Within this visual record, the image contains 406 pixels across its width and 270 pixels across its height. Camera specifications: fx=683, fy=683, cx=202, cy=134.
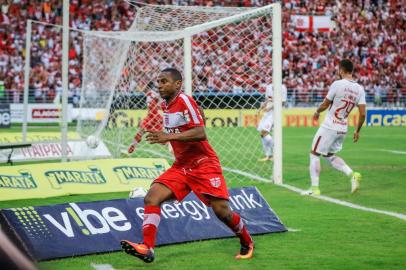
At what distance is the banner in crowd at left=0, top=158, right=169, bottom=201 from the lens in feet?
Result: 35.1

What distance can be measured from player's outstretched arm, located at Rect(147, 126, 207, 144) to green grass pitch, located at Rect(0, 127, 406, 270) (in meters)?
1.14

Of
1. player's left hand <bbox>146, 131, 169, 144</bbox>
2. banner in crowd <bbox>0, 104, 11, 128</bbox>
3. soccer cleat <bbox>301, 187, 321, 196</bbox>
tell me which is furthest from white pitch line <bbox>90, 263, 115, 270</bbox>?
banner in crowd <bbox>0, 104, 11, 128</bbox>

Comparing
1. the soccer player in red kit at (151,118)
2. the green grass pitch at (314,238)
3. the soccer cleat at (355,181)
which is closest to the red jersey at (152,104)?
the soccer player in red kit at (151,118)

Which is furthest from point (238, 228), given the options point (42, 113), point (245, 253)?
point (42, 113)

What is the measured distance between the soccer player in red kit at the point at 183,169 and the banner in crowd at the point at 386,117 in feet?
98.9

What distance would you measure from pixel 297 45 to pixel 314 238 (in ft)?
110

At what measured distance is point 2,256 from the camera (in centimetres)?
120

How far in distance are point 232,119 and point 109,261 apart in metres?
25.0

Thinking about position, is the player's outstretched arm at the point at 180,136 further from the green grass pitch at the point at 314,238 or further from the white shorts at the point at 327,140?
the white shorts at the point at 327,140

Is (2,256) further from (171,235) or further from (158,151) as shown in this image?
(158,151)

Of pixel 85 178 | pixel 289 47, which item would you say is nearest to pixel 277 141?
pixel 85 178

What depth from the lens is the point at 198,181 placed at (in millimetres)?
6160

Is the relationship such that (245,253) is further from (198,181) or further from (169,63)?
(169,63)

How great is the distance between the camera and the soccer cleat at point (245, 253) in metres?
→ 6.41
